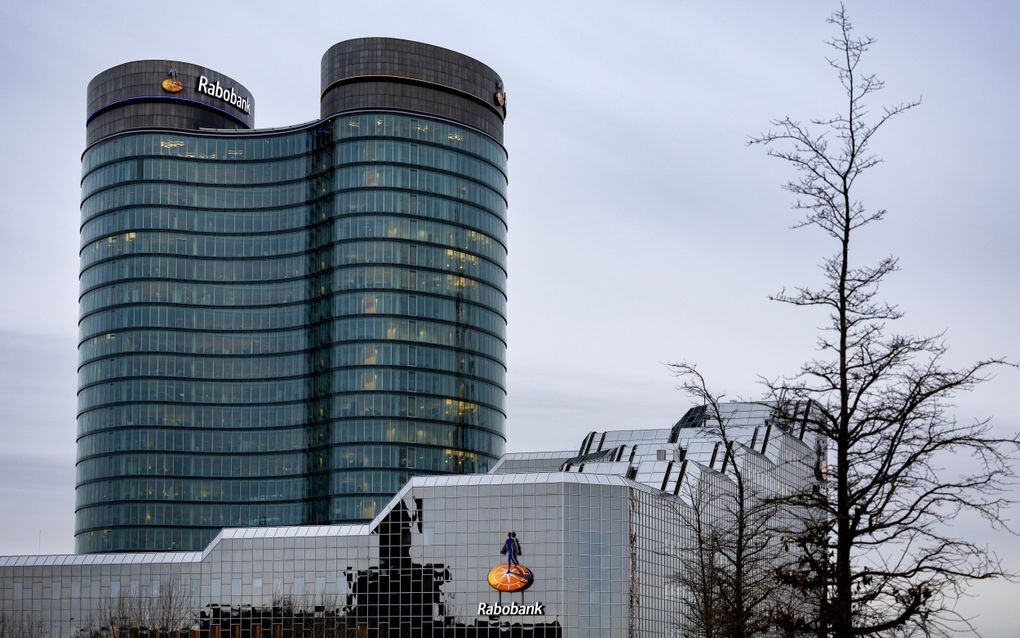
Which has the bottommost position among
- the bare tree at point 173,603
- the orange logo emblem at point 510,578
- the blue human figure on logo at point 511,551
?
the bare tree at point 173,603

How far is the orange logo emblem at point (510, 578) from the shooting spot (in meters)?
146

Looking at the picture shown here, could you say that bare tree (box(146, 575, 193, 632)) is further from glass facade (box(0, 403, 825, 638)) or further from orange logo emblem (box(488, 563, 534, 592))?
orange logo emblem (box(488, 563, 534, 592))

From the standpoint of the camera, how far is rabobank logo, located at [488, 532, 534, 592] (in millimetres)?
145625

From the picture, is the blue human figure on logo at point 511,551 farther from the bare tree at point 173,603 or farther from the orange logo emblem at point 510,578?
the bare tree at point 173,603

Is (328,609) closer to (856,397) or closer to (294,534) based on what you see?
(294,534)

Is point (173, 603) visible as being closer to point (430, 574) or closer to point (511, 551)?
point (430, 574)

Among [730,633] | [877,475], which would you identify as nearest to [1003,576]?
[877,475]

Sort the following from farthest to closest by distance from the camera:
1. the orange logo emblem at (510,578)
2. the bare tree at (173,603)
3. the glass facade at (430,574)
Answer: the bare tree at (173,603) < the orange logo emblem at (510,578) < the glass facade at (430,574)

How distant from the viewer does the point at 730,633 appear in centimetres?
5406

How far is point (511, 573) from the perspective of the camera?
146125 millimetres

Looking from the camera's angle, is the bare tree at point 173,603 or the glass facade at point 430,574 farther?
the bare tree at point 173,603

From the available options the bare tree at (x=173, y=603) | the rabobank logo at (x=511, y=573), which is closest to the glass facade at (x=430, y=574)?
the bare tree at (x=173, y=603)

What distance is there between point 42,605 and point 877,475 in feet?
521

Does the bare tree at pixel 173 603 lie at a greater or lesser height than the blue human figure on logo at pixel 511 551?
lesser
